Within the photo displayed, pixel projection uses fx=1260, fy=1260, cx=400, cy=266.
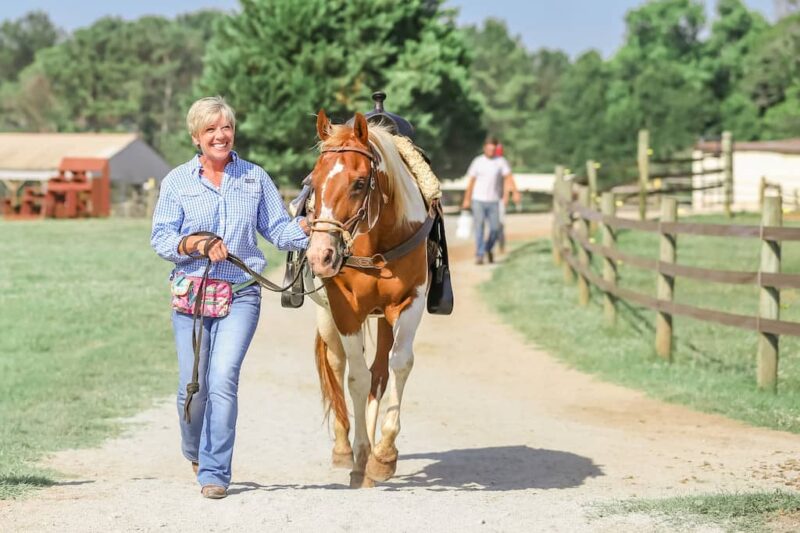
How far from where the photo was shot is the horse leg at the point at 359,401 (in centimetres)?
728

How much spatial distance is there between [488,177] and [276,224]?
46.4 feet

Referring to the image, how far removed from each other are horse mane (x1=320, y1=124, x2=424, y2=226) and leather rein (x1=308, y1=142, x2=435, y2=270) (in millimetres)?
105

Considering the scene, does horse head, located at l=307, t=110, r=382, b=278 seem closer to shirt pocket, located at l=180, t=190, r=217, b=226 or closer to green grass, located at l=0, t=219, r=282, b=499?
shirt pocket, located at l=180, t=190, r=217, b=226

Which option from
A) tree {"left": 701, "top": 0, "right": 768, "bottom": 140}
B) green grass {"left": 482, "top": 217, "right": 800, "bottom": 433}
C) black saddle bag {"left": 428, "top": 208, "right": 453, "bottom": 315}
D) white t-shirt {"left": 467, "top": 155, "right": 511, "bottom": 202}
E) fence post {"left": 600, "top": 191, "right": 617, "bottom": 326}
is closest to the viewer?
black saddle bag {"left": 428, "top": 208, "right": 453, "bottom": 315}

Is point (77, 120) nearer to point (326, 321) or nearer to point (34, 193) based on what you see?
point (34, 193)

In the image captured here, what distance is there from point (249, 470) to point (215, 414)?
194 cm

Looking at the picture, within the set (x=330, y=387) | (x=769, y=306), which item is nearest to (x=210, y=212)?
(x=330, y=387)

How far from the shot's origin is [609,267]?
1424cm

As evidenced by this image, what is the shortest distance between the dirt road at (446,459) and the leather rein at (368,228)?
123cm

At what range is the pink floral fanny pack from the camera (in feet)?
20.0

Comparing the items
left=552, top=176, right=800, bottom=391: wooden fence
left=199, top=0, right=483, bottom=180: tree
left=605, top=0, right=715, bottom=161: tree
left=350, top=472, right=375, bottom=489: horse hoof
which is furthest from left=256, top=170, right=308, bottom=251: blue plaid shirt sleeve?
left=605, top=0, right=715, bottom=161: tree

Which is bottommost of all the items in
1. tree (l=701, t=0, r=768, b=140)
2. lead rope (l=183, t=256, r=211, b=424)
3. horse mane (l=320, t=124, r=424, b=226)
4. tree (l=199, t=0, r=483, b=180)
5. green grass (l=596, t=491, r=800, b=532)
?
green grass (l=596, t=491, r=800, b=532)

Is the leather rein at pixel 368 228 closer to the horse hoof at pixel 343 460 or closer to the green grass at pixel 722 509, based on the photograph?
the horse hoof at pixel 343 460

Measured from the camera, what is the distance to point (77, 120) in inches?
3519
